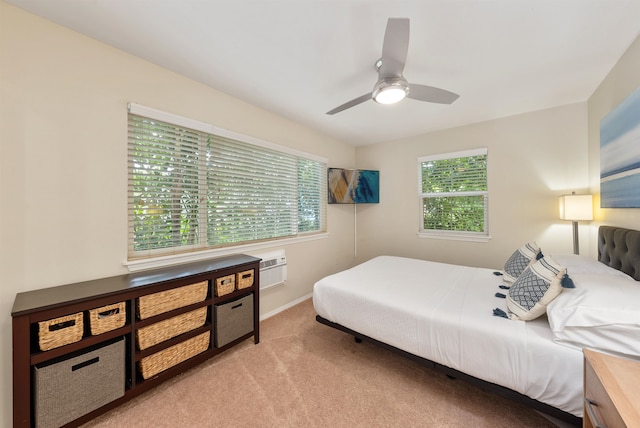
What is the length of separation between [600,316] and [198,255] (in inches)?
111

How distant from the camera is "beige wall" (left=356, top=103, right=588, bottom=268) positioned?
2635 millimetres

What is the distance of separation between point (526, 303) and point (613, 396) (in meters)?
0.78

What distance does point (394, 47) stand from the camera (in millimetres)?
1437

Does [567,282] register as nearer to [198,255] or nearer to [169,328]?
[169,328]

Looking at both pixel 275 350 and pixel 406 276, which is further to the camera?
pixel 406 276

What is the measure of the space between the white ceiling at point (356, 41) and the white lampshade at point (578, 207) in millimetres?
1090

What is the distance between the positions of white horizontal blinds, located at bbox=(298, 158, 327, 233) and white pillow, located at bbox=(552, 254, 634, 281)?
2.72 meters

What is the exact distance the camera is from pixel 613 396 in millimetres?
791

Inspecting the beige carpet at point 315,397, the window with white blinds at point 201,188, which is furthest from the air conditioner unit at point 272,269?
the beige carpet at point 315,397

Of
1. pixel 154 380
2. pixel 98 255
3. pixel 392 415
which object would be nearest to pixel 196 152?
pixel 98 255

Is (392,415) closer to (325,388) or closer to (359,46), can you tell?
(325,388)

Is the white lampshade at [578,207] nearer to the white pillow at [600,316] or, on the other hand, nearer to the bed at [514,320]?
the bed at [514,320]

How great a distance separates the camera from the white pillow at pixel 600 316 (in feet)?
3.63

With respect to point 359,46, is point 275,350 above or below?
below
